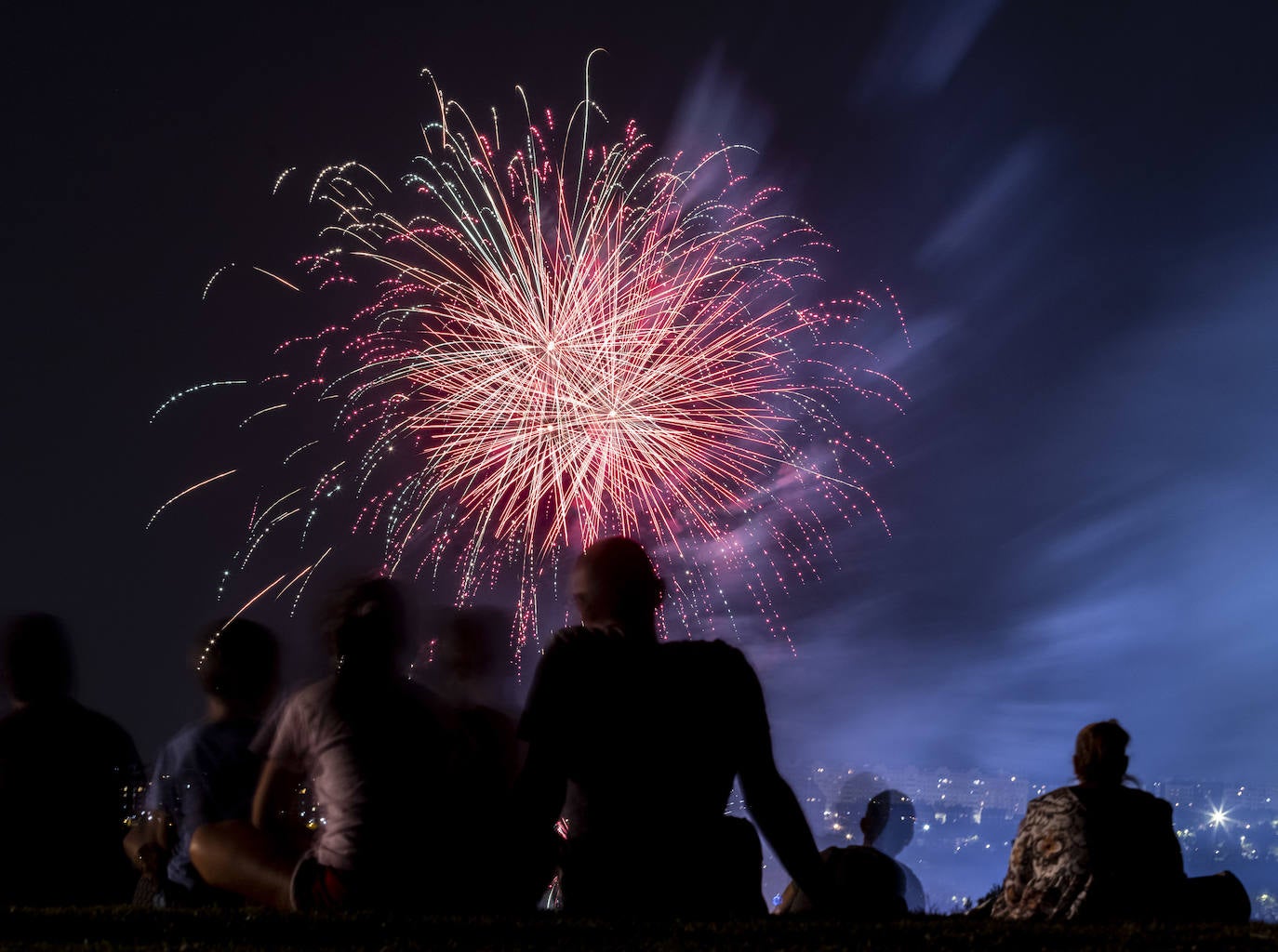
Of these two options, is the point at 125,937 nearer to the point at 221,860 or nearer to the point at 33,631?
the point at 221,860

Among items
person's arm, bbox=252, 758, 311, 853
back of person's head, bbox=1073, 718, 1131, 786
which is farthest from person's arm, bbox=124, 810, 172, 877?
back of person's head, bbox=1073, 718, 1131, 786

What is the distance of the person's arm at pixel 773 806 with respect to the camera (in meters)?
4.48

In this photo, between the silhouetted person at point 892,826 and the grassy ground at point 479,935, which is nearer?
the grassy ground at point 479,935

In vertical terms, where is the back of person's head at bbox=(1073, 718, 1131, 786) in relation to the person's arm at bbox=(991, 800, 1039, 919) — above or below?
above

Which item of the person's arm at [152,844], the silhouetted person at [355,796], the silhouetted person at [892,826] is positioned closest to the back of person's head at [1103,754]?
the silhouetted person at [892,826]

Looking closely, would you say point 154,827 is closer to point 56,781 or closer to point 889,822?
point 56,781

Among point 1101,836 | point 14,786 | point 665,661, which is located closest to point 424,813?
point 665,661

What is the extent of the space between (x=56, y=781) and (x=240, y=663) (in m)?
1.17

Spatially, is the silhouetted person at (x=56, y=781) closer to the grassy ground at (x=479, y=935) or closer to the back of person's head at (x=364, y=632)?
the back of person's head at (x=364, y=632)

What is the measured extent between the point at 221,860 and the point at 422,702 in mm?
1052

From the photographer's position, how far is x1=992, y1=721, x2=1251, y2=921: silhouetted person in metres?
5.88

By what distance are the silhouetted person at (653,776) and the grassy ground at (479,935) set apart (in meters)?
0.51

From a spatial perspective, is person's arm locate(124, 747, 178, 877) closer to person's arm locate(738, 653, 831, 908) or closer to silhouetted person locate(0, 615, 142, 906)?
silhouetted person locate(0, 615, 142, 906)

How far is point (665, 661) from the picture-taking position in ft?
14.8
